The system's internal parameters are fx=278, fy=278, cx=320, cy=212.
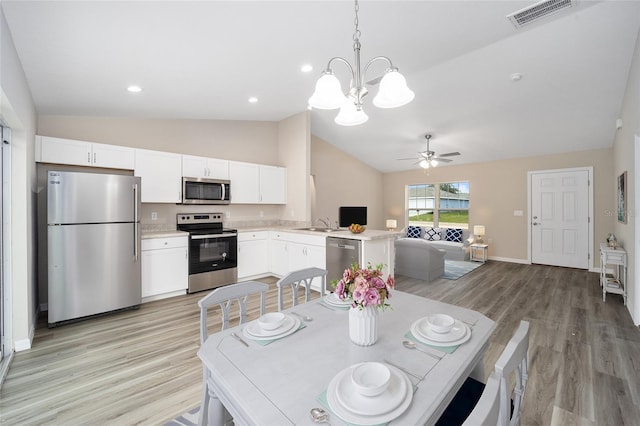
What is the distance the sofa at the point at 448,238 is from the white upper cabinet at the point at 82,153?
18.9ft

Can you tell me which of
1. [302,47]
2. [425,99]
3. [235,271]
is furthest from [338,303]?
[425,99]

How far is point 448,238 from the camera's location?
7027 mm

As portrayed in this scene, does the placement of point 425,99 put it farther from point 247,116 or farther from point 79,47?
point 79,47

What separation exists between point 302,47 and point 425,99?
2677 mm

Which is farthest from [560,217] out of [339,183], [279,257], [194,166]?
[194,166]

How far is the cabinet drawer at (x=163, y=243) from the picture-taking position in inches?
141

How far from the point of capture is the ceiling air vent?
223cm

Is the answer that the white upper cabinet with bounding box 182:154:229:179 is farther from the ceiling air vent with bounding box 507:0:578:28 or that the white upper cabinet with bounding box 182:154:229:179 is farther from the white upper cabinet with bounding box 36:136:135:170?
the ceiling air vent with bounding box 507:0:578:28

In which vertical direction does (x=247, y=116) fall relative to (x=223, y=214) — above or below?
above

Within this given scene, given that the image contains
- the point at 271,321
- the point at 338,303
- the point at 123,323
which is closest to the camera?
the point at 271,321

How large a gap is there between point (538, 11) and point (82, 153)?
481cm

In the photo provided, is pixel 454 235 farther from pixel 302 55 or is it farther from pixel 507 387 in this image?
pixel 507 387

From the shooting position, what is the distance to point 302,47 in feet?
8.44

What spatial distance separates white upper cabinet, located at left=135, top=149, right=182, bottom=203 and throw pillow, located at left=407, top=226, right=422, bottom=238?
584 cm
